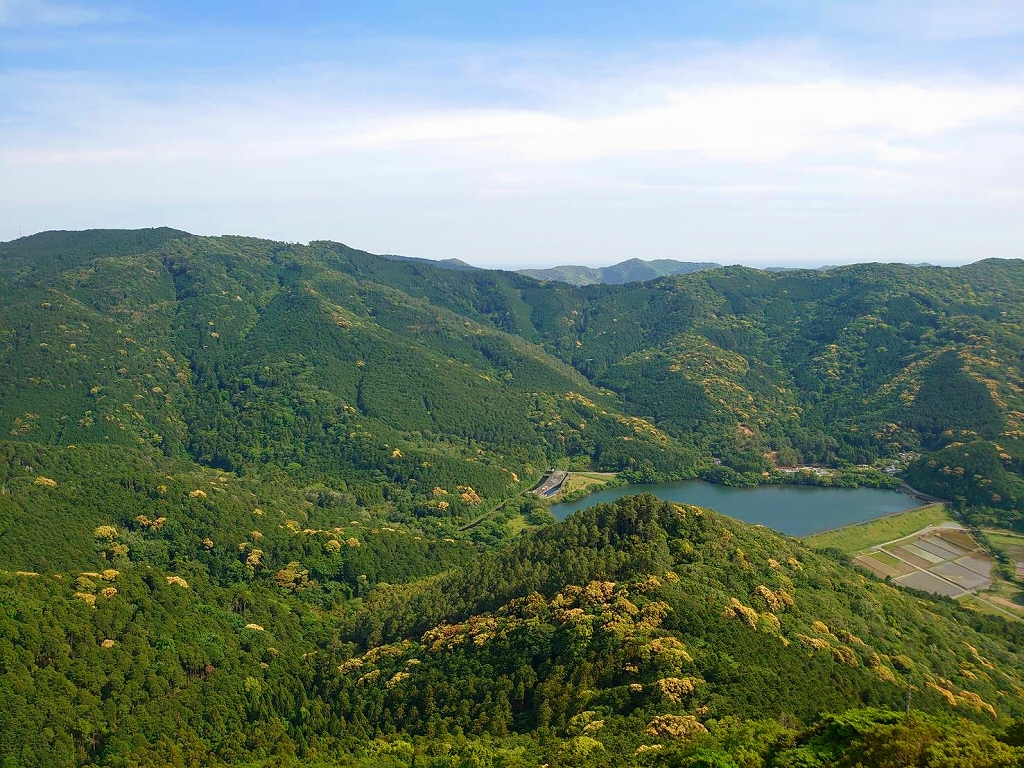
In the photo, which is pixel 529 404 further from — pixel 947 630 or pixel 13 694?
pixel 13 694

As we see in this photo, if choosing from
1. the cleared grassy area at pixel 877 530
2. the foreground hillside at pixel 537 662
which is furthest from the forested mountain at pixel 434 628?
the cleared grassy area at pixel 877 530

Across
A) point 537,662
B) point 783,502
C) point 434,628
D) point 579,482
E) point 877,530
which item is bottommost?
point 783,502

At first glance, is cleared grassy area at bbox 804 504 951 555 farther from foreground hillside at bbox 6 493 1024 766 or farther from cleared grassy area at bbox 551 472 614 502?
cleared grassy area at bbox 551 472 614 502

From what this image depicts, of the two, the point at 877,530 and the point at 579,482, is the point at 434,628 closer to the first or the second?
the point at 579,482

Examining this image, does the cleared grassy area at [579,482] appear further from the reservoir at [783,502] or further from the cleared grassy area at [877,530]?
the cleared grassy area at [877,530]

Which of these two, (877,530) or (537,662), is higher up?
(537,662)

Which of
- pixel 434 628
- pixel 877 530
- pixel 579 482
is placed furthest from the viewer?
pixel 579 482

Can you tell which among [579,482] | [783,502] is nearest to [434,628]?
[579,482]
